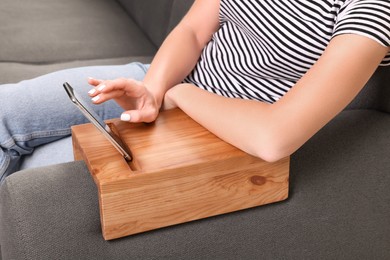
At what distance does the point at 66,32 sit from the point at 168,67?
0.87 metres

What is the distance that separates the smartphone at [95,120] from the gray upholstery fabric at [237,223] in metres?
0.09

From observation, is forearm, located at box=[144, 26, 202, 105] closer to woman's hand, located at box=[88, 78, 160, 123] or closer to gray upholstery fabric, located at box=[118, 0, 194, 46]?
woman's hand, located at box=[88, 78, 160, 123]

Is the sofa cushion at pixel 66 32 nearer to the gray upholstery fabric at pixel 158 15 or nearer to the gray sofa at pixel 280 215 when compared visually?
the gray upholstery fabric at pixel 158 15

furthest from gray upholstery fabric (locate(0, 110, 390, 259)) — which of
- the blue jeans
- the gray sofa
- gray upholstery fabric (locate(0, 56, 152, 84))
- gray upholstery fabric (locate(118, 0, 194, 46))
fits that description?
gray upholstery fabric (locate(118, 0, 194, 46))

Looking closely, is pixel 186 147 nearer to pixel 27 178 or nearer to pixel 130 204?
pixel 130 204

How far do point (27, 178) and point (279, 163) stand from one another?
1.41 feet

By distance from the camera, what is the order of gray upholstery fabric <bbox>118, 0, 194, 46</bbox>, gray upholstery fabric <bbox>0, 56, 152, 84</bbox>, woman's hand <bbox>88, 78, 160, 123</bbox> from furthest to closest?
gray upholstery fabric <bbox>118, 0, 194, 46</bbox> → gray upholstery fabric <bbox>0, 56, 152, 84</bbox> → woman's hand <bbox>88, 78, 160, 123</bbox>

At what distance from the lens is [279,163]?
1020 millimetres

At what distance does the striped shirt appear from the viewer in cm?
96

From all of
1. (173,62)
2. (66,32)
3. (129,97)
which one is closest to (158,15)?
(66,32)

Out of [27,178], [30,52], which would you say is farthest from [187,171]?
[30,52]

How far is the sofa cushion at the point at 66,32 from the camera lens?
1.86 metres

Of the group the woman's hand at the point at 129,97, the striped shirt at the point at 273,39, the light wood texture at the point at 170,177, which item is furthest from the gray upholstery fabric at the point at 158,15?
the light wood texture at the point at 170,177

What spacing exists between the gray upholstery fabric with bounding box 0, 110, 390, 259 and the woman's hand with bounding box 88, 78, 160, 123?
0.43 ft
